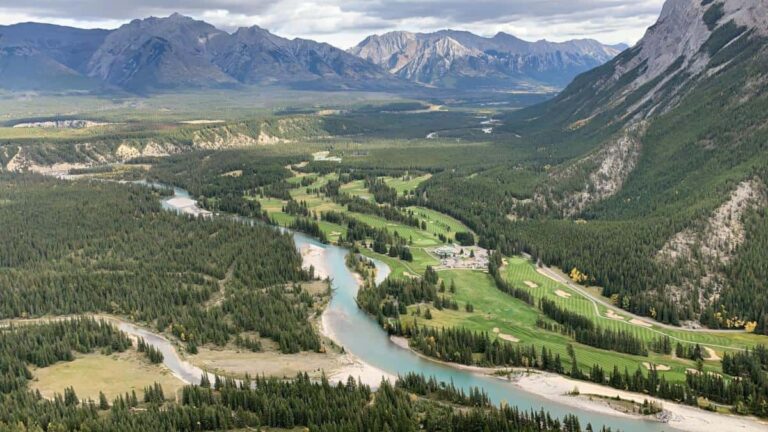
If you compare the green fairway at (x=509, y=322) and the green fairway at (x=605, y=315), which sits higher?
the green fairway at (x=605, y=315)

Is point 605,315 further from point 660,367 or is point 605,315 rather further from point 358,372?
point 358,372

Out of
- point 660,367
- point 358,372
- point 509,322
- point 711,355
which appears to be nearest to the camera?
point 660,367

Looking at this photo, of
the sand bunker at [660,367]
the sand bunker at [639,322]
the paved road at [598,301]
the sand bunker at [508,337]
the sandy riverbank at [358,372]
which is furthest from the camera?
the sand bunker at [639,322]

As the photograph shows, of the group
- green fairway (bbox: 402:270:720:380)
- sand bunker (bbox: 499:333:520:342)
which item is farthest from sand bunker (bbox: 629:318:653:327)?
sand bunker (bbox: 499:333:520:342)

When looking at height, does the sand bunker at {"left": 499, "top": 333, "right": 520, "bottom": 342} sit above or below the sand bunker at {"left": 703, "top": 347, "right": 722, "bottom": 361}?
below

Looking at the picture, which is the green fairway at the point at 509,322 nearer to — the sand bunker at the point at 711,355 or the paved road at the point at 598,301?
the sand bunker at the point at 711,355

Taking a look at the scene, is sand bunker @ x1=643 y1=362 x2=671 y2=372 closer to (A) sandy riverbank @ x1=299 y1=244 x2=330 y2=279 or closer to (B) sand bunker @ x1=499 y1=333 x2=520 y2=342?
(B) sand bunker @ x1=499 y1=333 x2=520 y2=342

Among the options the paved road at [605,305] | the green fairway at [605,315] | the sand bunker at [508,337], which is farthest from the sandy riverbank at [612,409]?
the paved road at [605,305]

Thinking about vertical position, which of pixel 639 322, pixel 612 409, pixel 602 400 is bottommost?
pixel 612 409

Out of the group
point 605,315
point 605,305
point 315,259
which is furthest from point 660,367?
point 315,259
